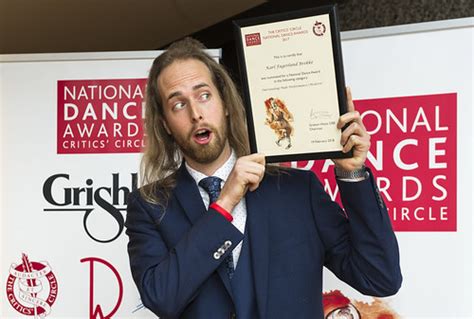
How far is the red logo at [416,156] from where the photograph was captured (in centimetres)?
200

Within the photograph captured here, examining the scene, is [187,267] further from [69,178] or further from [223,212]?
[69,178]

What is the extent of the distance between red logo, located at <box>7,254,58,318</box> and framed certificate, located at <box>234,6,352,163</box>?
1.47m

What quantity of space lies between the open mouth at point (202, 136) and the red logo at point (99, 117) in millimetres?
1027

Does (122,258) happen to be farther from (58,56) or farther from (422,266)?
(422,266)

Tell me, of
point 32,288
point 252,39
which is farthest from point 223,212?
point 32,288

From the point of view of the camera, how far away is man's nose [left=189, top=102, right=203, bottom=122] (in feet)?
4.47

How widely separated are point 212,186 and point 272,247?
225 mm

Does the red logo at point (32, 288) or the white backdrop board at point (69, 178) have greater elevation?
the white backdrop board at point (69, 178)

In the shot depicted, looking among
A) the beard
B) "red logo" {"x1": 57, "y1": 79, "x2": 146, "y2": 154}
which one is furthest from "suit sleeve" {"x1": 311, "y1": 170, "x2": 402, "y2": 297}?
"red logo" {"x1": 57, "y1": 79, "x2": 146, "y2": 154}

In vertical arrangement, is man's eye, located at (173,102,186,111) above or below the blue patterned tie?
above

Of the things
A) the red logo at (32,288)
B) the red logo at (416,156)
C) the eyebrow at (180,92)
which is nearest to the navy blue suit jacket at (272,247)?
the eyebrow at (180,92)

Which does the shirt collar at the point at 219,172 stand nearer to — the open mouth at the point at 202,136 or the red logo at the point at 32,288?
the open mouth at the point at 202,136

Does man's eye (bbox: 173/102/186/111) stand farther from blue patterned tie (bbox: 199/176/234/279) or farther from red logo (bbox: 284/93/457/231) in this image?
red logo (bbox: 284/93/457/231)

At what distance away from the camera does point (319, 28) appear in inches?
48.9
